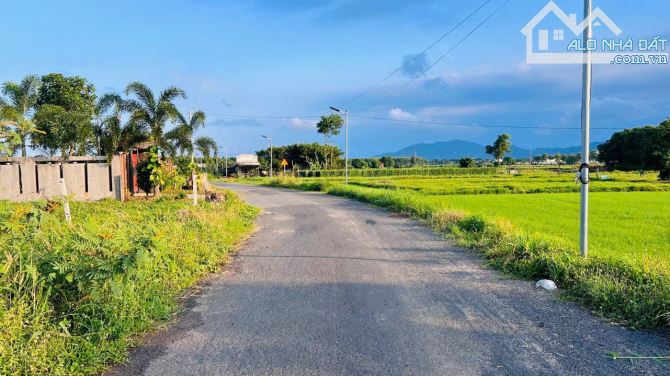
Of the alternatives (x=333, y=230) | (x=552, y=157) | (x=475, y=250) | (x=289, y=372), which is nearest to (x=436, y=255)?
(x=475, y=250)

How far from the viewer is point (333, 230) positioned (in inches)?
422

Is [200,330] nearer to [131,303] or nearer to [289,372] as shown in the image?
[131,303]

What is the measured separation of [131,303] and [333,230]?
6.80 metres

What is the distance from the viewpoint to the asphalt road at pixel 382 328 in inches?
134

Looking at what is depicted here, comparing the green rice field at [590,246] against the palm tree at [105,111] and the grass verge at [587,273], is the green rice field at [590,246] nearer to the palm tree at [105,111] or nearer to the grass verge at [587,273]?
the grass verge at [587,273]

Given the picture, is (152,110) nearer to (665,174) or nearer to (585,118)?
(585,118)

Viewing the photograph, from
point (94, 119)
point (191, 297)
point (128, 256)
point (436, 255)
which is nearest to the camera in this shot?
point (128, 256)

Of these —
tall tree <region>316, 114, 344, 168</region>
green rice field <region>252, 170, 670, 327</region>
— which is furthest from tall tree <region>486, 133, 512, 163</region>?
green rice field <region>252, 170, 670, 327</region>

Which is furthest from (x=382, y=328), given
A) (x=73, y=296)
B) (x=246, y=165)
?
(x=246, y=165)

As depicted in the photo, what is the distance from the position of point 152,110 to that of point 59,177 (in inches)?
168

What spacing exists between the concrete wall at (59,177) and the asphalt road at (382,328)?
11127mm

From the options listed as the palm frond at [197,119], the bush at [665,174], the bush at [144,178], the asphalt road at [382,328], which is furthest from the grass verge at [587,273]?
the bush at [665,174]

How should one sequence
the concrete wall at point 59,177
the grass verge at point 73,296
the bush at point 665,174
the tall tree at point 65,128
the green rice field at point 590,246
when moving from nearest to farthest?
the grass verge at point 73,296
the green rice field at point 590,246
the concrete wall at point 59,177
the tall tree at point 65,128
the bush at point 665,174

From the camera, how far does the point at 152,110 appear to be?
1750 cm
